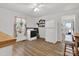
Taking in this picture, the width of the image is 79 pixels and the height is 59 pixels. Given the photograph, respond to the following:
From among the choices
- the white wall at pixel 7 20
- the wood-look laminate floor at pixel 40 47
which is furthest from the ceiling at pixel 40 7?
the wood-look laminate floor at pixel 40 47

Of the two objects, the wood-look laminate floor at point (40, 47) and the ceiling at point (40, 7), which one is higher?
the ceiling at point (40, 7)

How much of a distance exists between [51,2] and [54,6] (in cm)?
7

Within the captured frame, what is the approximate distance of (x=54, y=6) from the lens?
123 cm

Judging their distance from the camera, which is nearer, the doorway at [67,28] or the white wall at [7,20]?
the white wall at [7,20]

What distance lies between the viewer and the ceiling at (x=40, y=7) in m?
1.17

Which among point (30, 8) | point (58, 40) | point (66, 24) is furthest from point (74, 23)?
point (30, 8)

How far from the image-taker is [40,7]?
1248mm

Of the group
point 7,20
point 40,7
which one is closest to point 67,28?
point 40,7

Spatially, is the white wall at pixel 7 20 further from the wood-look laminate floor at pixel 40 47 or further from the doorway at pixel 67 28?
the doorway at pixel 67 28

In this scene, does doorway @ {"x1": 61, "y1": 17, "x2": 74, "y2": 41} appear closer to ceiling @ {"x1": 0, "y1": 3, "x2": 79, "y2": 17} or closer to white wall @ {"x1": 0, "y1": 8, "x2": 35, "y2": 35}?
ceiling @ {"x1": 0, "y1": 3, "x2": 79, "y2": 17}

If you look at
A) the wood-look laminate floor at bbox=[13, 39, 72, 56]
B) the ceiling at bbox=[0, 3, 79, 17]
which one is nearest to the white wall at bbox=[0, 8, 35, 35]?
the ceiling at bbox=[0, 3, 79, 17]

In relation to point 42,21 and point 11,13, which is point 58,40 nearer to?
point 42,21

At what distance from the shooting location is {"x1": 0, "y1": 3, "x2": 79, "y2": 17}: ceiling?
3.83 ft

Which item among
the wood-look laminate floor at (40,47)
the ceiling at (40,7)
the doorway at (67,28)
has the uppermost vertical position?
the ceiling at (40,7)
